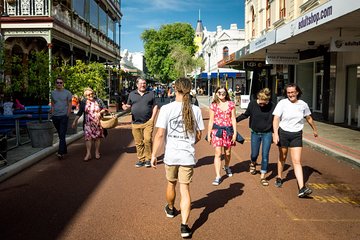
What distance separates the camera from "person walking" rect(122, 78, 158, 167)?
826 centimetres

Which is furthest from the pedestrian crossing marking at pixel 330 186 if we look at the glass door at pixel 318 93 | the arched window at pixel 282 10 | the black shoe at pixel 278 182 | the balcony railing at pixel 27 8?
the arched window at pixel 282 10

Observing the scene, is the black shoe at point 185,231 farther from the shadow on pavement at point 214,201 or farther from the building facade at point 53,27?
the building facade at point 53,27

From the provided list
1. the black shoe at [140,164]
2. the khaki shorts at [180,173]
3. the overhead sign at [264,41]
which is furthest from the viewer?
the overhead sign at [264,41]

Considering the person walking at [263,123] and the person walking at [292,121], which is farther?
the person walking at [263,123]

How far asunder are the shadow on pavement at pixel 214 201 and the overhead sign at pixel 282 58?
13.5 meters

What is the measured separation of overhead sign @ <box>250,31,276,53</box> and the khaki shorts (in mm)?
12642

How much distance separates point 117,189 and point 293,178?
10.7 feet

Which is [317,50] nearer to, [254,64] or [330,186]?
[254,64]

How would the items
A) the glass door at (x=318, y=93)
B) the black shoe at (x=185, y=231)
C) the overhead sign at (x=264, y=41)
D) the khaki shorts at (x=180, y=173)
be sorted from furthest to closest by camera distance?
1. the glass door at (x=318, y=93)
2. the overhead sign at (x=264, y=41)
3. the khaki shorts at (x=180, y=173)
4. the black shoe at (x=185, y=231)

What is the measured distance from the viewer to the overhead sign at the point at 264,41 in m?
16.1

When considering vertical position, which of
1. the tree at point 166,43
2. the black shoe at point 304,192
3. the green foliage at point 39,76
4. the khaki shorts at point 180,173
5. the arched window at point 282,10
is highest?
the tree at point 166,43

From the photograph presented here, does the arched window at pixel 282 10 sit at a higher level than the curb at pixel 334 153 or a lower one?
higher

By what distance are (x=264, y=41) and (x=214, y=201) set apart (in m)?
13.0

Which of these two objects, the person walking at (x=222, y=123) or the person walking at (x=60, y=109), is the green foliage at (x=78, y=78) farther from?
the person walking at (x=222, y=123)
